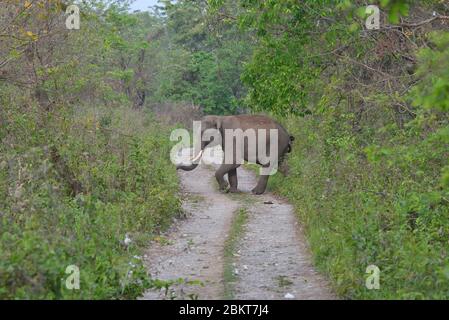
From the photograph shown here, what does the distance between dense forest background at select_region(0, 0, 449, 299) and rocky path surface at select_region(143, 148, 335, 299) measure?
33cm

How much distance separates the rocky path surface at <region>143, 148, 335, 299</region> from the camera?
29.0 feet

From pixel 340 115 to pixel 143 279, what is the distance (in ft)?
29.4

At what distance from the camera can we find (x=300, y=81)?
631 inches

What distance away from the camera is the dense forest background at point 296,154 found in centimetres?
792

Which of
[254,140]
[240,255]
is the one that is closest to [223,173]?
[254,140]

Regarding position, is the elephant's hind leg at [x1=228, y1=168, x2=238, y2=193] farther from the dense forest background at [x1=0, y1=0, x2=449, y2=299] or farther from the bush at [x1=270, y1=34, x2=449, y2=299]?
the bush at [x1=270, y1=34, x2=449, y2=299]

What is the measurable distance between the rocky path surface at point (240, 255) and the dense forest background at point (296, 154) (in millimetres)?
328

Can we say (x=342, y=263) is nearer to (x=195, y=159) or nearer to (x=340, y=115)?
(x=340, y=115)

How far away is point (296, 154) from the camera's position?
2023cm

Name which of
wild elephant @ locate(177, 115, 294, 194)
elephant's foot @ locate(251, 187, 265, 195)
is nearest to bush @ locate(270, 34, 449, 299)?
elephant's foot @ locate(251, 187, 265, 195)

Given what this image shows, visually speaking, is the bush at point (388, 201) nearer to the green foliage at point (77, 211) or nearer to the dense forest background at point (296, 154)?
the dense forest background at point (296, 154)

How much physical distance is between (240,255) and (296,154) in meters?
9.53

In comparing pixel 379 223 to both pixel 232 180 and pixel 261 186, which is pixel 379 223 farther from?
pixel 232 180
